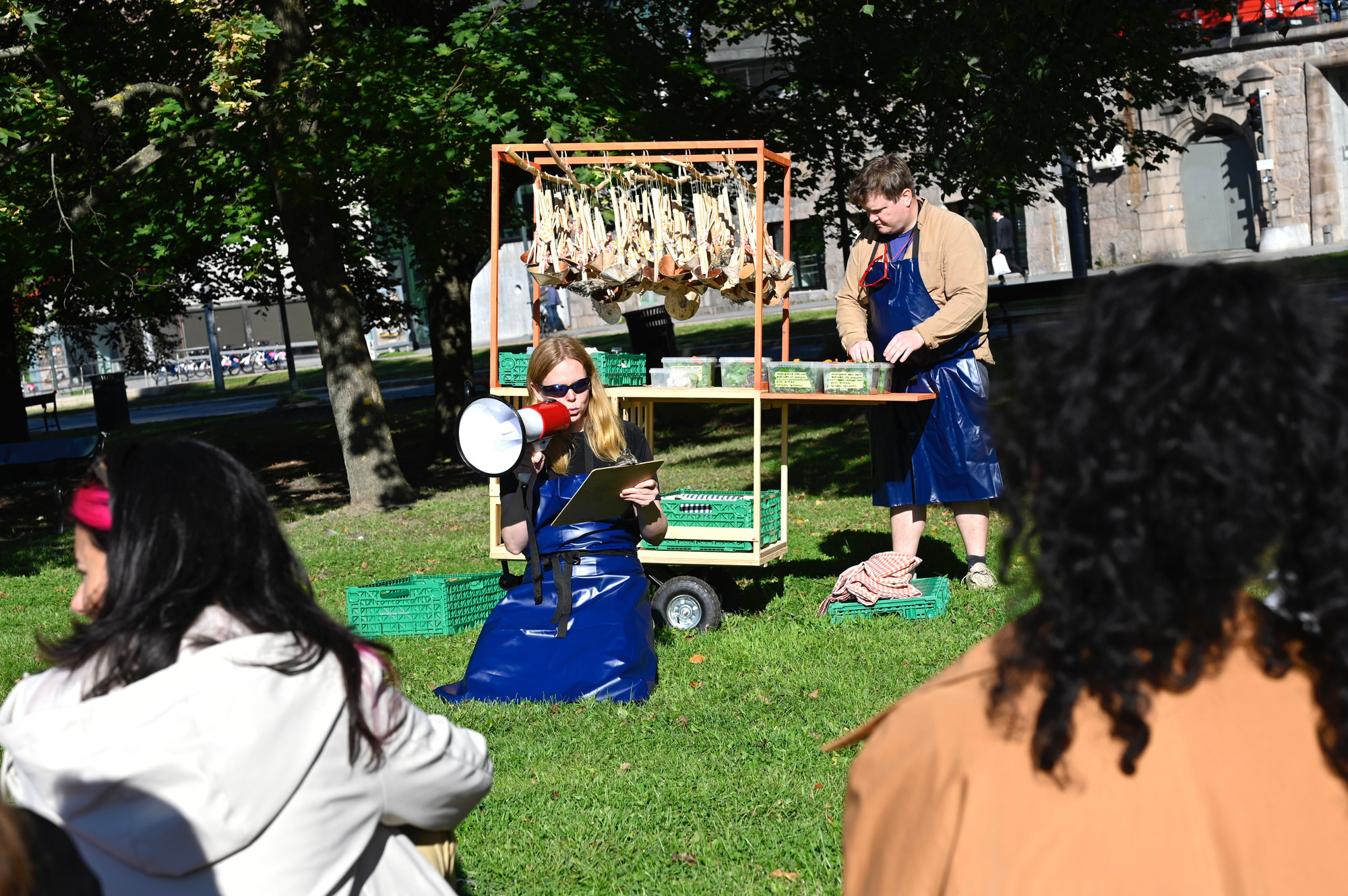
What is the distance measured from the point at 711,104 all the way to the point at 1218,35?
22.4 meters

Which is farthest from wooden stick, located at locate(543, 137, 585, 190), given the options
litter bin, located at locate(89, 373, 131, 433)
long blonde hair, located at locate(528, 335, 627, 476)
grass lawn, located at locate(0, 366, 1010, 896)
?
litter bin, located at locate(89, 373, 131, 433)

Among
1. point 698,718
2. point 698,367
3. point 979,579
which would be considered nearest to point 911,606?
point 979,579

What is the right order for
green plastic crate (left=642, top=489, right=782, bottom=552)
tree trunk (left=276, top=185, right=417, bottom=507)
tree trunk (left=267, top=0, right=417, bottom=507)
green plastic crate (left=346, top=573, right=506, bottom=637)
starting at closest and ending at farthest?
1. green plastic crate (left=642, top=489, right=782, bottom=552)
2. green plastic crate (left=346, top=573, right=506, bottom=637)
3. tree trunk (left=267, top=0, right=417, bottom=507)
4. tree trunk (left=276, top=185, right=417, bottom=507)

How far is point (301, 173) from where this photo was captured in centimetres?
1051

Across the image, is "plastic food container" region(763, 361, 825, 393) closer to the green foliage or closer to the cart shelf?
the cart shelf

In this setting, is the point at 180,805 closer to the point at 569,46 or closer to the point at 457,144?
the point at 457,144

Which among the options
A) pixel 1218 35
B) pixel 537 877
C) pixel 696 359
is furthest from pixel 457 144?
pixel 1218 35

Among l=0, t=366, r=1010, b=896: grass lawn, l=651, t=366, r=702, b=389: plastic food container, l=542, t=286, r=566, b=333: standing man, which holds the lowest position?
l=0, t=366, r=1010, b=896: grass lawn

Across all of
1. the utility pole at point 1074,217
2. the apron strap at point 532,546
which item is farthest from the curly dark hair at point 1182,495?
the utility pole at point 1074,217

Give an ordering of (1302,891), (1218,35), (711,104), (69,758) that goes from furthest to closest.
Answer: (1218,35), (711,104), (69,758), (1302,891)

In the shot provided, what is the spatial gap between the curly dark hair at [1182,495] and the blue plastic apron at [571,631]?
12.5 ft

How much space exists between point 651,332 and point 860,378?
23.0ft

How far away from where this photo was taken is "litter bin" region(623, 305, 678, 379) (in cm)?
1296

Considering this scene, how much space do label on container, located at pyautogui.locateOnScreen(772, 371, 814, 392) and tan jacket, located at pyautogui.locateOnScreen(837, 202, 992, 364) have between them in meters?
0.35
